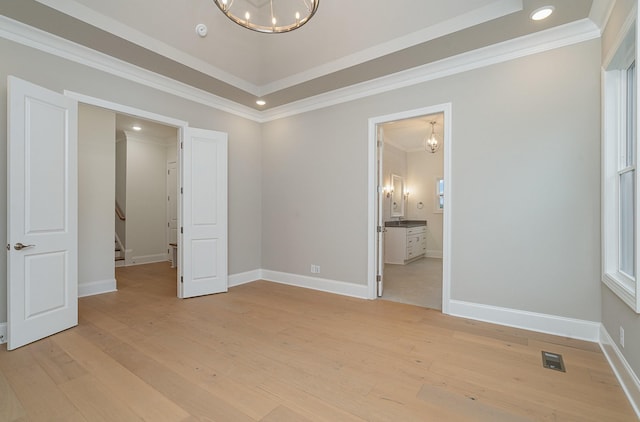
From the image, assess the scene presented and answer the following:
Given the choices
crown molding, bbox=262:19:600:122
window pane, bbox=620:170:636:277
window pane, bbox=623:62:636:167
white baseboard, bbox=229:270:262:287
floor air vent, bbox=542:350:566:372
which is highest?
crown molding, bbox=262:19:600:122

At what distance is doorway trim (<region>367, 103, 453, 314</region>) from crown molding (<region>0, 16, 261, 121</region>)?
8.30 feet

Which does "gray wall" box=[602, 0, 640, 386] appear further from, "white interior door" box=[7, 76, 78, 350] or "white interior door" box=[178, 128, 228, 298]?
"white interior door" box=[7, 76, 78, 350]

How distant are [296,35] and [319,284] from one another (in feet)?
11.6

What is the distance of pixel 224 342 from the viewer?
9.05ft

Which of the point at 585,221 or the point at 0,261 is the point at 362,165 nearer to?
the point at 585,221

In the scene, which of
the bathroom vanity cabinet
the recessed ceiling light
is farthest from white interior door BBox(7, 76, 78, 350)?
the bathroom vanity cabinet

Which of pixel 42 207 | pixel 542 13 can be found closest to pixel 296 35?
pixel 542 13

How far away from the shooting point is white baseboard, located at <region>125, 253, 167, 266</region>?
683cm

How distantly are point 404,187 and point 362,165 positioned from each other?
16.1 ft

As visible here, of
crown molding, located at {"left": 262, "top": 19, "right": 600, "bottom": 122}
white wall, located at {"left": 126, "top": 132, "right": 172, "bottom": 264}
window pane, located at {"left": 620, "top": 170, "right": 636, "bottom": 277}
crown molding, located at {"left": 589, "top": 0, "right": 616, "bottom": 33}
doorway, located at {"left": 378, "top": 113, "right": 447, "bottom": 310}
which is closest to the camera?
window pane, located at {"left": 620, "top": 170, "right": 636, "bottom": 277}

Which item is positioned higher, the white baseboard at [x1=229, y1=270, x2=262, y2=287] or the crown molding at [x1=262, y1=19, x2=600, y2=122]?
the crown molding at [x1=262, y1=19, x2=600, y2=122]

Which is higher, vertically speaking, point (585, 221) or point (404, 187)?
point (404, 187)

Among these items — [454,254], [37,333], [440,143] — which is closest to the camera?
[37,333]

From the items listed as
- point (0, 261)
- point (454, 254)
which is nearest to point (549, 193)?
point (454, 254)
